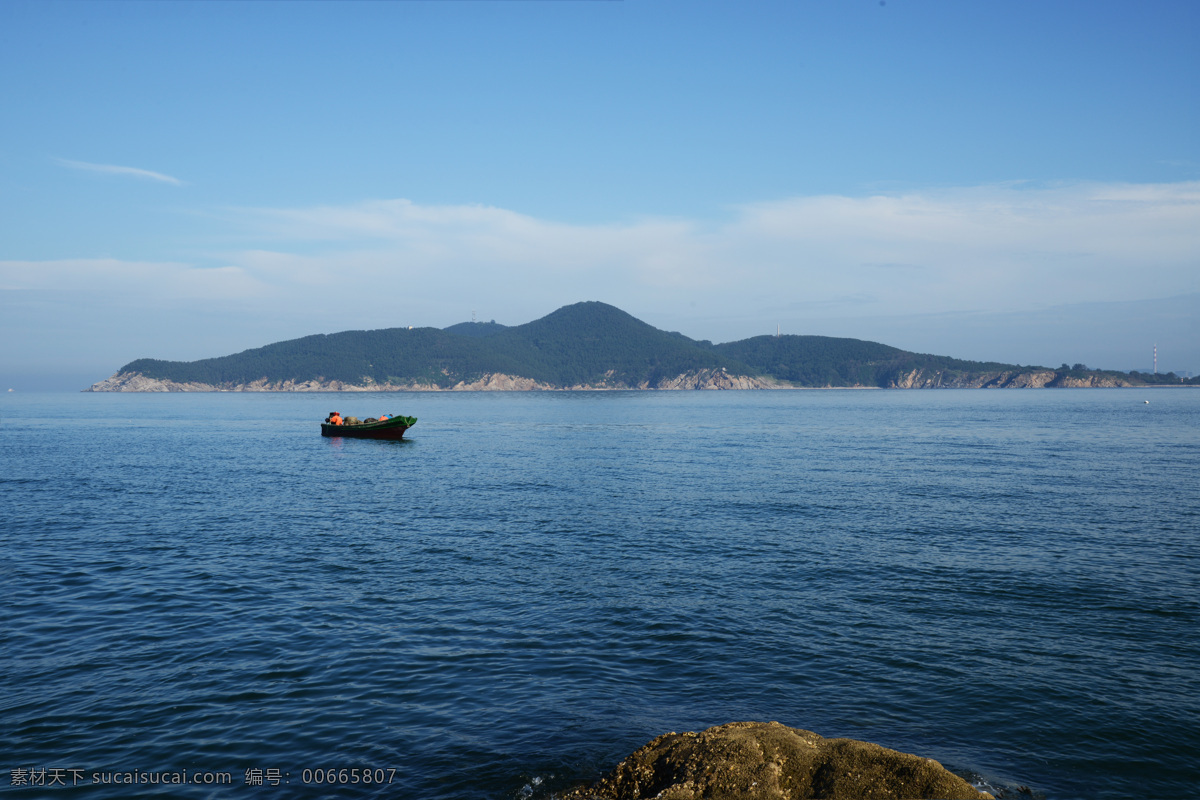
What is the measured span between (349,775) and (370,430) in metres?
76.6

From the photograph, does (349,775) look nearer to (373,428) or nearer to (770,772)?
(770,772)

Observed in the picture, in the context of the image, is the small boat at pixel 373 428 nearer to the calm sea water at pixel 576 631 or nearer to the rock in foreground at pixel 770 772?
the calm sea water at pixel 576 631

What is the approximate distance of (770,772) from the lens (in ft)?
29.4

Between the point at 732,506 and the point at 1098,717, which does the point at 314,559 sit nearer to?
the point at 732,506

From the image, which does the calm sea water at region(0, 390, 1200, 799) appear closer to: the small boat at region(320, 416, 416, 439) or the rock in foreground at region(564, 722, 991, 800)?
the rock in foreground at region(564, 722, 991, 800)

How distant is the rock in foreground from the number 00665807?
122 inches

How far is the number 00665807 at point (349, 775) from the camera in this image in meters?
11.0

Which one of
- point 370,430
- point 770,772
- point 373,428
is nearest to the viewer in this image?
point 770,772

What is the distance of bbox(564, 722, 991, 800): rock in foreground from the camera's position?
866 cm

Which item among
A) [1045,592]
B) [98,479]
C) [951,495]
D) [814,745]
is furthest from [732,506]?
[98,479]

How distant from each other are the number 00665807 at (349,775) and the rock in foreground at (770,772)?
3.11 metres

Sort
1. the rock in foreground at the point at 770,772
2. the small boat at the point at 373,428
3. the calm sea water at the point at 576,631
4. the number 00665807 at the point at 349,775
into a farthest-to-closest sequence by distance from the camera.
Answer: the small boat at the point at 373,428 < the calm sea water at the point at 576,631 < the number 00665807 at the point at 349,775 < the rock in foreground at the point at 770,772

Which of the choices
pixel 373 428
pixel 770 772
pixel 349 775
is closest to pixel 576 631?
pixel 349 775

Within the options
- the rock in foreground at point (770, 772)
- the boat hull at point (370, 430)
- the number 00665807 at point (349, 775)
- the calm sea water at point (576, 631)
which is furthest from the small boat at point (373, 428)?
the rock in foreground at point (770, 772)
